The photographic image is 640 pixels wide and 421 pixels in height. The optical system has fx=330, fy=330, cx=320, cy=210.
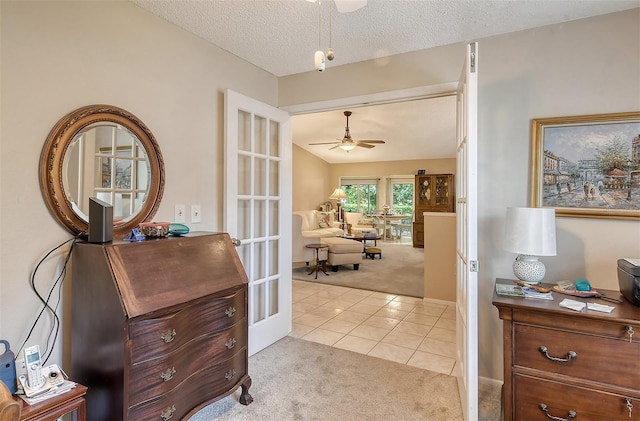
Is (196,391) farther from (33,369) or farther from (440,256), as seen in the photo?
(440,256)

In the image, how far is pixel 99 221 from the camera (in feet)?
5.11

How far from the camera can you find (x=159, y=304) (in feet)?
4.94

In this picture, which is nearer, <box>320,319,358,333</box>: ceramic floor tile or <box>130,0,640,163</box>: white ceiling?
<box>130,0,640,163</box>: white ceiling

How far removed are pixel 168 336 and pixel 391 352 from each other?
75.5 inches

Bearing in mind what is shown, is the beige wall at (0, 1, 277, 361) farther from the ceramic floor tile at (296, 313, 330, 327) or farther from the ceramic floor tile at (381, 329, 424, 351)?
the ceramic floor tile at (381, 329, 424, 351)

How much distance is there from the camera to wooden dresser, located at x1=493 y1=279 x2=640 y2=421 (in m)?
1.48

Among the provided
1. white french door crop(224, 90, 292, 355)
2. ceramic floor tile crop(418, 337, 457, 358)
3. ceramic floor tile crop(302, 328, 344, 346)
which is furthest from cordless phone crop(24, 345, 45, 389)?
ceramic floor tile crop(418, 337, 457, 358)

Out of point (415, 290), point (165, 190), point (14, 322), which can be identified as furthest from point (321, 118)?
point (14, 322)

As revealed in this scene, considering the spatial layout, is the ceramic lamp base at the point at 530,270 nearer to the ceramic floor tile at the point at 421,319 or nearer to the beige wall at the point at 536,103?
the beige wall at the point at 536,103

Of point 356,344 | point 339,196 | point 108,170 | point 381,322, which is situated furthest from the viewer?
point 339,196

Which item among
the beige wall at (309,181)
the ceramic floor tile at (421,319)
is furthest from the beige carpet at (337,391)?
the beige wall at (309,181)

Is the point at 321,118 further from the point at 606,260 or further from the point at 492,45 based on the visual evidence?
the point at 606,260

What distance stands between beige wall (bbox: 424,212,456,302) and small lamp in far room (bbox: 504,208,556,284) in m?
2.15

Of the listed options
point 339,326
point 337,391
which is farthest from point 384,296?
point 337,391
